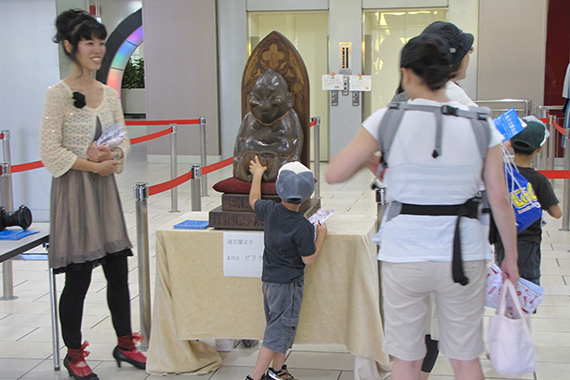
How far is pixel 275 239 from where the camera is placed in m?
2.84

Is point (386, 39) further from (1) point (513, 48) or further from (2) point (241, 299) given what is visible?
(2) point (241, 299)

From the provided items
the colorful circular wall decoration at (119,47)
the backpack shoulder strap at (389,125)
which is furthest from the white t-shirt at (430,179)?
the colorful circular wall decoration at (119,47)

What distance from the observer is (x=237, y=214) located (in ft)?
10.5

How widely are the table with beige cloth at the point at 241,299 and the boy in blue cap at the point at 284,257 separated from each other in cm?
17

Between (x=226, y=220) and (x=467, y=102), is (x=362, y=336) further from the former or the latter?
(x=467, y=102)

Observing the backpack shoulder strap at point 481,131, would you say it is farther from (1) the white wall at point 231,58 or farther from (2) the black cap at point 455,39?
(1) the white wall at point 231,58

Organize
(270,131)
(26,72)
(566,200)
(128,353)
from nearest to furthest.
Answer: (270,131)
(128,353)
(566,200)
(26,72)

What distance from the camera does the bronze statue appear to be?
125 inches

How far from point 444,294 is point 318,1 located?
370 inches

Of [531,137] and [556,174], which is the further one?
[556,174]

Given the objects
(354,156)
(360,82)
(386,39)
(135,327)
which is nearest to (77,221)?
(135,327)

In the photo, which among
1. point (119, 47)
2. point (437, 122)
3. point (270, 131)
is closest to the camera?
point (437, 122)

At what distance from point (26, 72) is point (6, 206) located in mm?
2270

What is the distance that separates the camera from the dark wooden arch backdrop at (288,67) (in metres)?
3.32
